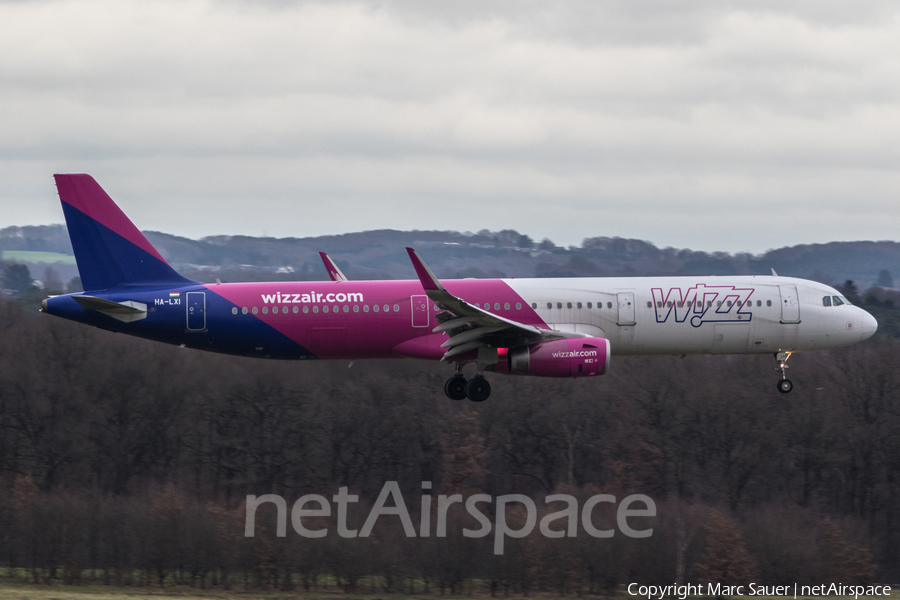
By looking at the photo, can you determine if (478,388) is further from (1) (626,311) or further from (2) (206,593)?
(2) (206,593)

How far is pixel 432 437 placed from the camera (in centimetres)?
7112

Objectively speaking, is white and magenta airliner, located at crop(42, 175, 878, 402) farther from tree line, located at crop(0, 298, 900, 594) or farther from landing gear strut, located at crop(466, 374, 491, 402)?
tree line, located at crop(0, 298, 900, 594)

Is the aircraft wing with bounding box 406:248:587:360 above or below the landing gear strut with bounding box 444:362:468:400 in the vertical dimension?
above

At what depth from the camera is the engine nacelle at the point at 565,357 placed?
38.5m

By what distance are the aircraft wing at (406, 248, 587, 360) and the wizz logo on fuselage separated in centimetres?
328

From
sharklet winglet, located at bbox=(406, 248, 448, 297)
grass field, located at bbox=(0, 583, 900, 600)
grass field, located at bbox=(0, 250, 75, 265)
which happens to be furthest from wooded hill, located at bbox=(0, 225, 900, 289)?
sharklet winglet, located at bbox=(406, 248, 448, 297)

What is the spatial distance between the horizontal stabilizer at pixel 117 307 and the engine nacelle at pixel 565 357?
Answer: 44.4ft

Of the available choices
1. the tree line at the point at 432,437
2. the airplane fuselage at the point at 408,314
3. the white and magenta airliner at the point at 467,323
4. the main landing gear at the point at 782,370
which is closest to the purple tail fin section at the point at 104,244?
the white and magenta airliner at the point at 467,323

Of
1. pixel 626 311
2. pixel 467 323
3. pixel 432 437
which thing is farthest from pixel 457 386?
pixel 432 437

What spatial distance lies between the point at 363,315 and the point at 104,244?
1040 centimetres

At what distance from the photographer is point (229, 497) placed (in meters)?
69.9

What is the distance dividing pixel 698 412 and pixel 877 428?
486 inches

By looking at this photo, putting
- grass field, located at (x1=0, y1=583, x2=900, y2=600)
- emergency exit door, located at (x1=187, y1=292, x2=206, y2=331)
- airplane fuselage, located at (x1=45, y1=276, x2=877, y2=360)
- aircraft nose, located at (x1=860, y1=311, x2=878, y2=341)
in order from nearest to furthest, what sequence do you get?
airplane fuselage, located at (x1=45, y1=276, x2=877, y2=360) → emergency exit door, located at (x1=187, y1=292, x2=206, y2=331) → aircraft nose, located at (x1=860, y1=311, x2=878, y2=341) → grass field, located at (x1=0, y1=583, x2=900, y2=600)

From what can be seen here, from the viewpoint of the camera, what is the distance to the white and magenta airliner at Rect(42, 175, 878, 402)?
39156 mm
